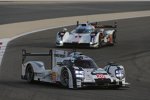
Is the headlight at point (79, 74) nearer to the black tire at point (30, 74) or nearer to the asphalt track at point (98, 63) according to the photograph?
the asphalt track at point (98, 63)

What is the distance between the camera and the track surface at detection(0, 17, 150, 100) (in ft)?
46.2

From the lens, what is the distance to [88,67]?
650 inches

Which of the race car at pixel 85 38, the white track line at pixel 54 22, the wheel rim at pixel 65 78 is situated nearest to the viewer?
the wheel rim at pixel 65 78

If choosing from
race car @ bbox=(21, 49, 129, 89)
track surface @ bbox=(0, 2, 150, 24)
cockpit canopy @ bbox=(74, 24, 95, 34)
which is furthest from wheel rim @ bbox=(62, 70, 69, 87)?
track surface @ bbox=(0, 2, 150, 24)

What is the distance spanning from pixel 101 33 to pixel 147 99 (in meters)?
15.7

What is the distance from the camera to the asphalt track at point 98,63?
14.1 m

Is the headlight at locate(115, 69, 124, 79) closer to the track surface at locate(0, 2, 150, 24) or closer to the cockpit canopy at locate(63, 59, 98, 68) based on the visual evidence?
the cockpit canopy at locate(63, 59, 98, 68)

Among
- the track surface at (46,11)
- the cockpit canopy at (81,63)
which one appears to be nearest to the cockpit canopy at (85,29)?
the cockpit canopy at (81,63)

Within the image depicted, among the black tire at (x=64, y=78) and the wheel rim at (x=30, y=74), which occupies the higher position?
the wheel rim at (x=30, y=74)

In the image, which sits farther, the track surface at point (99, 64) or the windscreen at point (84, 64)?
the windscreen at point (84, 64)

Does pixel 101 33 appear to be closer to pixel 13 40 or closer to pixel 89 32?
pixel 89 32

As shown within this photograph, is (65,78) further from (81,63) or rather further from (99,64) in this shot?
(99,64)

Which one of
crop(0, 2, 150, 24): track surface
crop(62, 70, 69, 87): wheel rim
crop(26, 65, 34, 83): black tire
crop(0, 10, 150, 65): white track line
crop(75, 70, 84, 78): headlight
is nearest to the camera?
crop(75, 70, 84, 78): headlight

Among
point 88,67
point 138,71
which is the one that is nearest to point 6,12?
point 138,71
